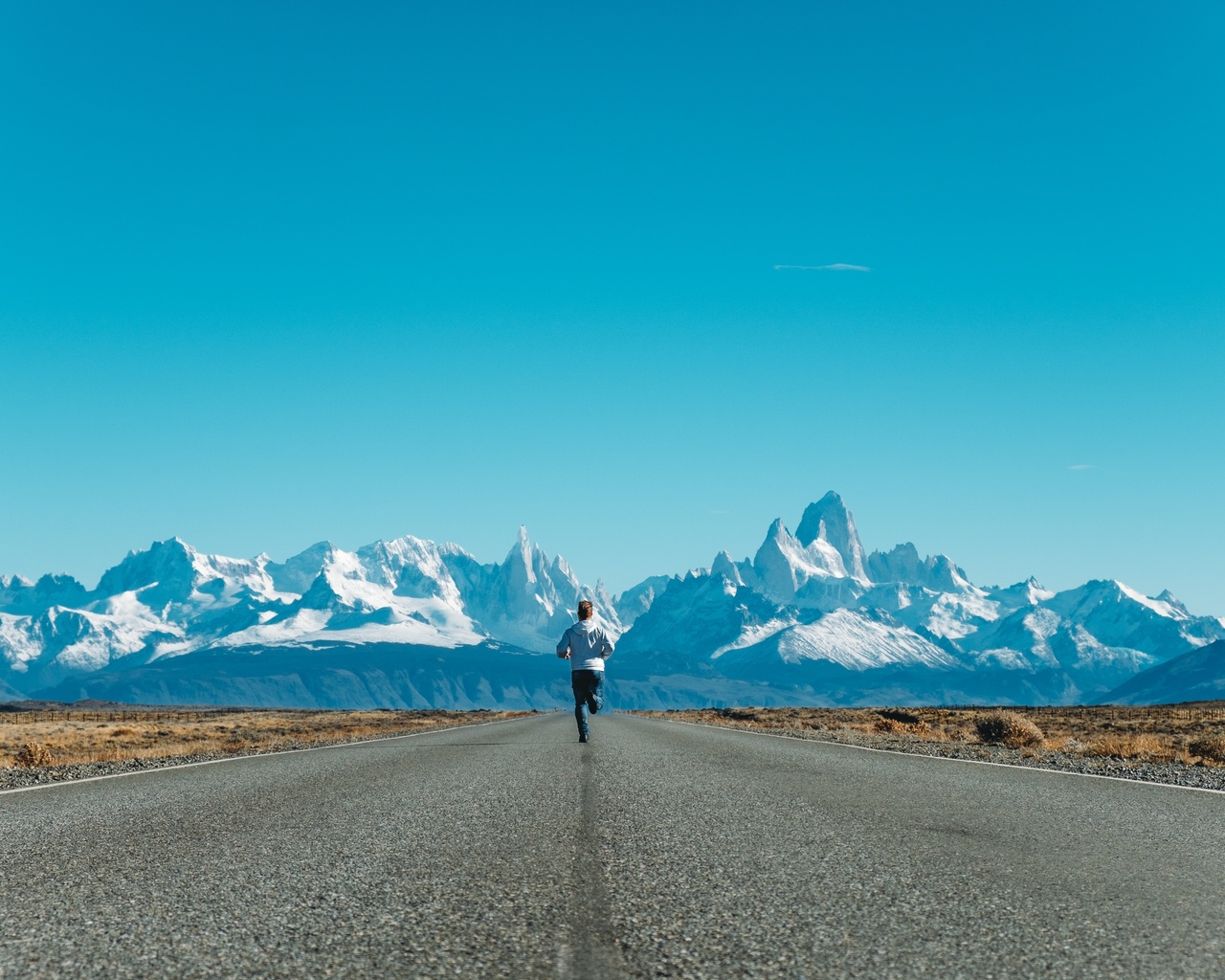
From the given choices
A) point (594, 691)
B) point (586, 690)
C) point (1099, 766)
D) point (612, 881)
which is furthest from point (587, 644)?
point (612, 881)

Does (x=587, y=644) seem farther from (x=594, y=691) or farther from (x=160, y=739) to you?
(x=160, y=739)

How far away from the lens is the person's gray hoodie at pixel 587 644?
2181 cm

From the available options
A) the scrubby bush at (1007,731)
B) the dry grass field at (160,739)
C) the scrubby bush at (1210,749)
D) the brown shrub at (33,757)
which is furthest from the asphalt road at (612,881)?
the scrubby bush at (1007,731)

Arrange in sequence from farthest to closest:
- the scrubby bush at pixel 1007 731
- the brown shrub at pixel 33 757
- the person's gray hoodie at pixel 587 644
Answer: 1. the scrubby bush at pixel 1007 731
2. the brown shrub at pixel 33 757
3. the person's gray hoodie at pixel 587 644

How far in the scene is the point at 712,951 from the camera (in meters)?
5.11

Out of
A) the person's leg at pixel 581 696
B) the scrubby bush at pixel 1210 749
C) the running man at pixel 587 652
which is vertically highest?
the running man at pixel 587 652

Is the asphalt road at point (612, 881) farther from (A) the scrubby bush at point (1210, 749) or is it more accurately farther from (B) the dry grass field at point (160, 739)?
(B) the dry grass field at point (160, 739)

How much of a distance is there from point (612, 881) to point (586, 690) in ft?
50.7

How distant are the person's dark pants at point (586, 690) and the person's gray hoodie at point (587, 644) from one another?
16 centimetres

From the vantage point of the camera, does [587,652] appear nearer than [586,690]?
Yes

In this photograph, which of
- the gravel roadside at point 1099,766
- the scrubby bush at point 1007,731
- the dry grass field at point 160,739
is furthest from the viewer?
the scrubby bush at point 1007,731

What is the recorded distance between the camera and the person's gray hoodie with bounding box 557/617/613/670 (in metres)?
21.8

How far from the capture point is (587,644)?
21922mm

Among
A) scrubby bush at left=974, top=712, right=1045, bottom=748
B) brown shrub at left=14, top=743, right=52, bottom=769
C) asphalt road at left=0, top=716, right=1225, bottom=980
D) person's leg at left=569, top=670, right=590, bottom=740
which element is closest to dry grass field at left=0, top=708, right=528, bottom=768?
brown shrub at left=14, top=743, right=52, bottom=769
